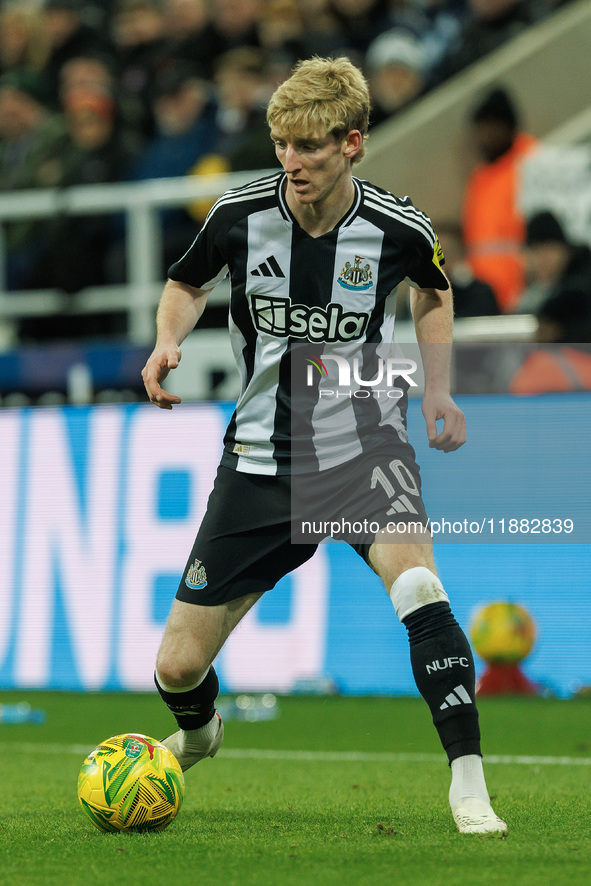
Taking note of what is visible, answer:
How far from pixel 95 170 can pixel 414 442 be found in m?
5.08

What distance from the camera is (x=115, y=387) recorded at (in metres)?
11.3

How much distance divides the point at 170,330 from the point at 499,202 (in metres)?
6.16

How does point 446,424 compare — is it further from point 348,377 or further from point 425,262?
point 425,262

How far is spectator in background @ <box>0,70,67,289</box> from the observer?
12.9 m

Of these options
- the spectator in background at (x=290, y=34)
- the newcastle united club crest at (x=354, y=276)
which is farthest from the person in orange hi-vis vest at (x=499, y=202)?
the newcastle united club crest at (x=354, y=276)

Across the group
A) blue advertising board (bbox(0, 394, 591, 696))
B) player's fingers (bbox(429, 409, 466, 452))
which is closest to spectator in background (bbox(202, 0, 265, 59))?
blue advertising board (bbox(0, 394, 591, 696))

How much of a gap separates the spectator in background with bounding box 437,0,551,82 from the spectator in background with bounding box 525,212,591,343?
2.52 m

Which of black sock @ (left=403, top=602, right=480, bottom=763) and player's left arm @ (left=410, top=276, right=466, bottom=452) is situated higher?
player's left arm @ (left=410, top=276, right=466, bottom=452)

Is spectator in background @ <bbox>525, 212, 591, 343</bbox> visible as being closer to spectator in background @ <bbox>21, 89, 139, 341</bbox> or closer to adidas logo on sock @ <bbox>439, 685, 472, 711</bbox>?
spectator in background @ <bbox>21, 89, 139, 341</bbox>

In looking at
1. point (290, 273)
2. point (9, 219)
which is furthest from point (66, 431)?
point (290, 273)

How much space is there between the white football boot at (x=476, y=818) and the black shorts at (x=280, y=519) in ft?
2.92

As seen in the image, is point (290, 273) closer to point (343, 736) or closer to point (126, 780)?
point (126, 780)

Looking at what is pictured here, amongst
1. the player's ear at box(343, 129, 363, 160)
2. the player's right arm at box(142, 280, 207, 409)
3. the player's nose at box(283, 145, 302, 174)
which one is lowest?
the player's right arm at box(142, 280, 207, 409)

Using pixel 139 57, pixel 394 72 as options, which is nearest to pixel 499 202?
pixel 394 72
